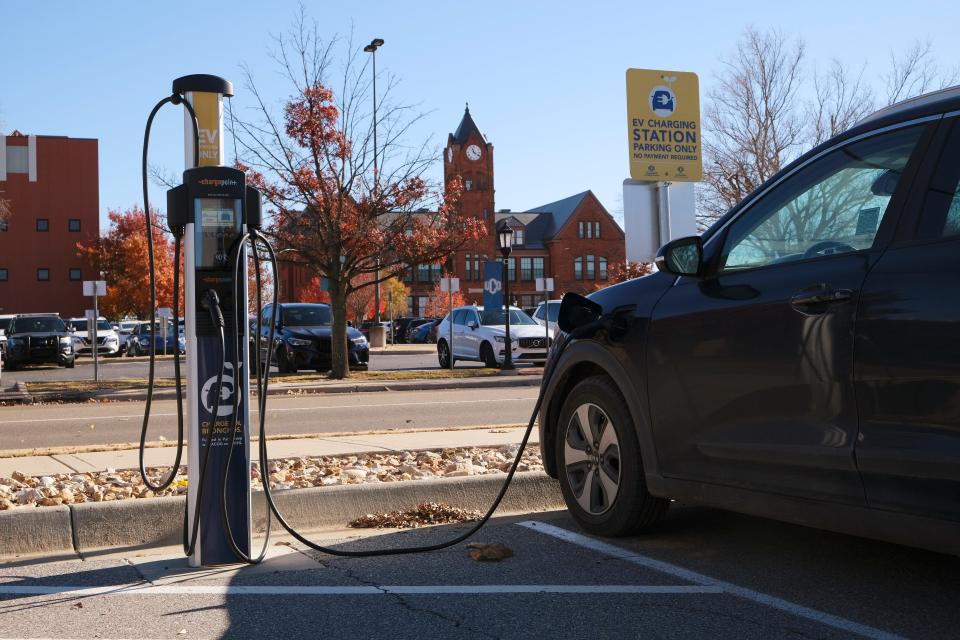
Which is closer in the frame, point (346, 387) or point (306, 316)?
point (346, 387)

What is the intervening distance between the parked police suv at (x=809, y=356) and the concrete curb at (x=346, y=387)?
12811 millimetres

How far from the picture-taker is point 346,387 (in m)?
17.8

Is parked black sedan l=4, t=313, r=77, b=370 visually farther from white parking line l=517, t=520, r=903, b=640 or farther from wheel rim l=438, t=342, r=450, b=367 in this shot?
white parking line l=517, t=520, r=903, b=640

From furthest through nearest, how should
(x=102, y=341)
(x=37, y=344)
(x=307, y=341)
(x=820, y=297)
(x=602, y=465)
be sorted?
(x=102, y=341)
(x=37, y=344)
(x=307, y=341)
(x=602, y=465)
(x=820, y=297)

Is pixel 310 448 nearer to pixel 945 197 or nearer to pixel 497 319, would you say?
pixel 945 197

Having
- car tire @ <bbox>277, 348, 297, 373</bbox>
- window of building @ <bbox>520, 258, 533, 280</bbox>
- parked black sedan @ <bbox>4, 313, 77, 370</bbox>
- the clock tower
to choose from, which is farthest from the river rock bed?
window of building @ <bbox>520, 258, 533, 280</bbox>

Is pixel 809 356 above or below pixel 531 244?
below

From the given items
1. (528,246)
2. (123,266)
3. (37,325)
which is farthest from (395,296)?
(37,325)

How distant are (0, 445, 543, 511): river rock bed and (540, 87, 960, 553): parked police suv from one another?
6.71 ft

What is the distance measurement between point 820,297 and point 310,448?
5.40m

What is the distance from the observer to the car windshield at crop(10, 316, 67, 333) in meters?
30.2

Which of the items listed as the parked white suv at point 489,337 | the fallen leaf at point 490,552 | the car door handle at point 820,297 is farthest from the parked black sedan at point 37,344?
the car door handle at point 820,297

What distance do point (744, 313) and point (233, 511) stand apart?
243 cm

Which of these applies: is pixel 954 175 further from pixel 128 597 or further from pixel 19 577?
pixel 19 577
